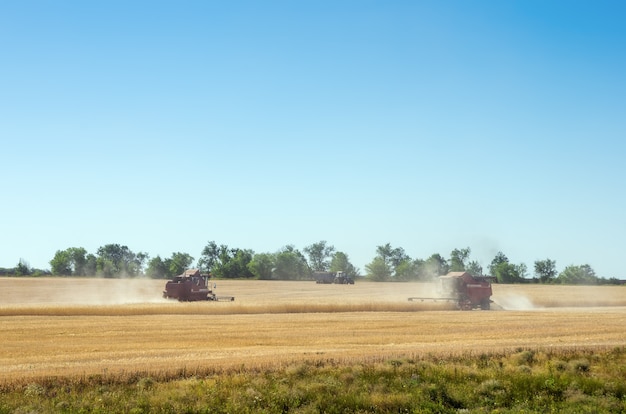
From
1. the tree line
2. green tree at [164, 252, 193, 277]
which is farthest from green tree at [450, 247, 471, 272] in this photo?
green tree at [164, 252, 193, 277]

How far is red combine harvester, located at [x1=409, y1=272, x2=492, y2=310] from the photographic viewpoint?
2279 inches

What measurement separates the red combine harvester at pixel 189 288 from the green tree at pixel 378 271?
108 metres

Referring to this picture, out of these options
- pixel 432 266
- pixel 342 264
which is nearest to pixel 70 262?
pixel 342 264

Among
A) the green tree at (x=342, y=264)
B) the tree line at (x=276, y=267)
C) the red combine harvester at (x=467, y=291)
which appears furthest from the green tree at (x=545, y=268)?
the red combine harvester at (x=467, y=291)

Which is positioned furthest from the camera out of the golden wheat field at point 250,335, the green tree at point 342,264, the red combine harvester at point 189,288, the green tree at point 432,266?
the green tree at point 342,264

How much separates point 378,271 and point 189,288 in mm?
111685

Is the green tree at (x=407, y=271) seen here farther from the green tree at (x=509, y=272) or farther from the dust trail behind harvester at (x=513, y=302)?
the dust trail behind harvester at (x=513, y=302)

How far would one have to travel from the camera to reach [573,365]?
23500mm

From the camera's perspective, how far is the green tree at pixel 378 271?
168 m

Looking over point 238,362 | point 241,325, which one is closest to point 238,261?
point 241,325

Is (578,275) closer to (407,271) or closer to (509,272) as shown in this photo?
(509,272)

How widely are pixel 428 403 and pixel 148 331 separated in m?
20.9

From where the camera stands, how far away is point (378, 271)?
169000 millimetres

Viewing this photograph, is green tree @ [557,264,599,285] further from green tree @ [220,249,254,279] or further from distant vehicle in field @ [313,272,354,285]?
green tree @ [220,249,254,279]
